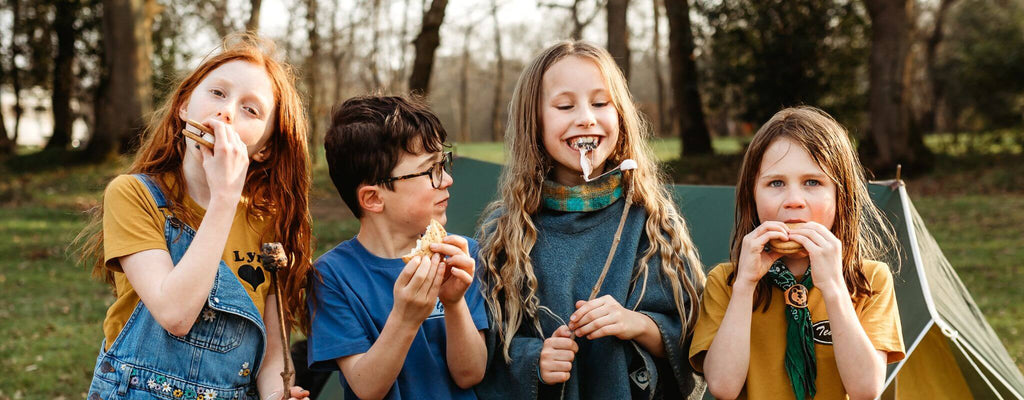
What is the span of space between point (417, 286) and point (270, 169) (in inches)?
26.4

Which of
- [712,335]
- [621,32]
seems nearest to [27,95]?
[621,32]

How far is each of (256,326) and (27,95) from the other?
96.0 feet

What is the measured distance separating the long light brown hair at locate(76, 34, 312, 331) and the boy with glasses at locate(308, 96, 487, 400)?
0.29ft

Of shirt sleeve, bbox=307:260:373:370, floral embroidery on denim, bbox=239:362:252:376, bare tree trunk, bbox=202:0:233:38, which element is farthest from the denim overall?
bare tree trunk, bbox=202:0:233:38

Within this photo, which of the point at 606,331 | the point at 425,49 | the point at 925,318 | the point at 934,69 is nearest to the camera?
the point at 606,331

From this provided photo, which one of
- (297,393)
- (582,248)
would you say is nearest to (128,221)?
(297,393)

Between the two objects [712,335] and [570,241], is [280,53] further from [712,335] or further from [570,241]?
[712,335]

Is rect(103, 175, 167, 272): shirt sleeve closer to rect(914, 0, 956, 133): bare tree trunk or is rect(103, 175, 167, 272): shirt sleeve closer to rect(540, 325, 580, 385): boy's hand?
rect(540, 325, 580, 385): boy's hand

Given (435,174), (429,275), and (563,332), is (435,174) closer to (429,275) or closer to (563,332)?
(429,275)

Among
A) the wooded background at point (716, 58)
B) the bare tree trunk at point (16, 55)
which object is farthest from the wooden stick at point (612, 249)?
the bare tree trunk at point (16, 55)

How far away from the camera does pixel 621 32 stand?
10523mm

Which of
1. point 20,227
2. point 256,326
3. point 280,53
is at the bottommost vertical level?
Result: point 20,227

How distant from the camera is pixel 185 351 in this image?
2068 mm

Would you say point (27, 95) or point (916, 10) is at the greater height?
point (916, 10)
